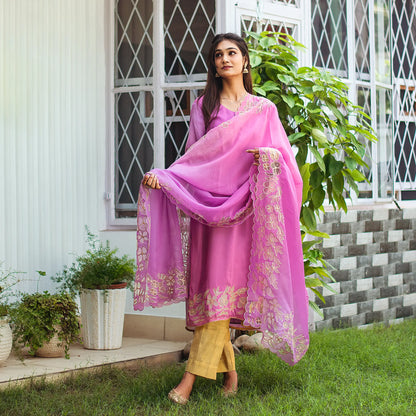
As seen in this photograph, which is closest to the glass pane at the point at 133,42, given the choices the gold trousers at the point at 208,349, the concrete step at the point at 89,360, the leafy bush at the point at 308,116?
the leafy bush at the point at 308,116

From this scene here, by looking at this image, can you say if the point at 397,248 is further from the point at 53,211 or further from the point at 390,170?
the point at 53,211

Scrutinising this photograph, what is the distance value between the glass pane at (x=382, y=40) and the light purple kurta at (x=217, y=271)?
2537 millimetres

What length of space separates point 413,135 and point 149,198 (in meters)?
3.58

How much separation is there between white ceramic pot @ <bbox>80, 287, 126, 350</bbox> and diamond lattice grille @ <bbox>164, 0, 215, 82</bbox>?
4.71ft

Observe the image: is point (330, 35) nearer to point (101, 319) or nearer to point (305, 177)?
point (305, 177)

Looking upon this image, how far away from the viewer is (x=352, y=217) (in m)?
5.29

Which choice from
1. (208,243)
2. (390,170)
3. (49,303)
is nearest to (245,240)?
(208,243)

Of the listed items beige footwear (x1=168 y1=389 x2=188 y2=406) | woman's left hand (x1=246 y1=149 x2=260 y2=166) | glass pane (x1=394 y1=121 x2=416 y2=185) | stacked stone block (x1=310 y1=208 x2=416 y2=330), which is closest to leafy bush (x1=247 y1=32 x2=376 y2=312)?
stacked stone block (x1=310 y1=208 x2=416 y2=330)

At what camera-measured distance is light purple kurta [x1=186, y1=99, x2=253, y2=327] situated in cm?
329

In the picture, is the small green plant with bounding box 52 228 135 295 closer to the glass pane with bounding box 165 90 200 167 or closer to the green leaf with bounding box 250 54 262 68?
the glass pane with bounding box 165 90 200 167

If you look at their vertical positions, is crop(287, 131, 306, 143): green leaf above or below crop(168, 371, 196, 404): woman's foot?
above

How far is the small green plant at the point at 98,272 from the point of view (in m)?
4.38

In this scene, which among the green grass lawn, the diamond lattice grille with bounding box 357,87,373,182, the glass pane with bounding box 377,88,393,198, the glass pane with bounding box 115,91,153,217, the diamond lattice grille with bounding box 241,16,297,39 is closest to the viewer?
the green grass lawn

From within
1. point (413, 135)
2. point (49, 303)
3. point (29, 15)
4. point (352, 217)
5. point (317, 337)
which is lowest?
point (317, 337)
